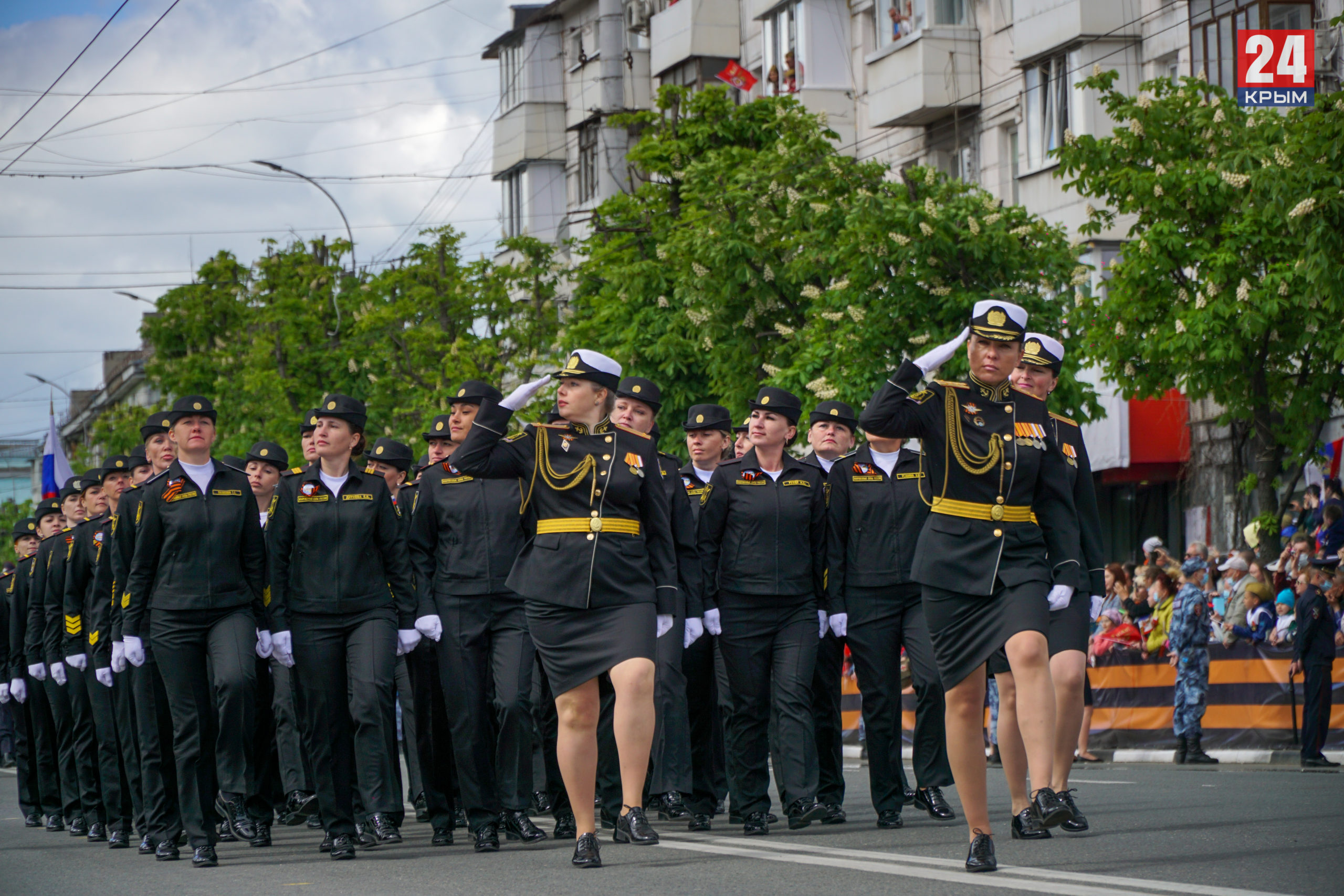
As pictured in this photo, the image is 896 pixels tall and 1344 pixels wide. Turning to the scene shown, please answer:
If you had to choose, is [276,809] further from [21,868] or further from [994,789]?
[994,789]

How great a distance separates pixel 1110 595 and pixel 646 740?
12910mm

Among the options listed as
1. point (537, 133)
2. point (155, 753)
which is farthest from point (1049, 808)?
point (537, 133)

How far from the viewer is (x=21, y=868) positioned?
10719 millimetres

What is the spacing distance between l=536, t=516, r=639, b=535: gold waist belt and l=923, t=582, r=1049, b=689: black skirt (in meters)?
1.49

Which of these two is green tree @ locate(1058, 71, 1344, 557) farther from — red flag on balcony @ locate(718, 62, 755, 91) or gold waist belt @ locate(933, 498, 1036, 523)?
red flag on balcony @ locate(718, 62, 755, 91)

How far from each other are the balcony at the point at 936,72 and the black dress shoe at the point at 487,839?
25.8 meters

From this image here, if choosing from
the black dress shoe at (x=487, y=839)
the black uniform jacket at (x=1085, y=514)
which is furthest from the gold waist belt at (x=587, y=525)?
the black uniform jacket at (x=1085, y=514)

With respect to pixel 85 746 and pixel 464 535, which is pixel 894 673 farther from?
pixel 85 746

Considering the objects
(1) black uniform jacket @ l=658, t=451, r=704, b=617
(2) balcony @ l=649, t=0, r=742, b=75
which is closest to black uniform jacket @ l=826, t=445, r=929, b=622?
(1) black uniform jacket @ l=658, t=451, r=704, b=617

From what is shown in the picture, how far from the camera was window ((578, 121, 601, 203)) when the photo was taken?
49.6 m

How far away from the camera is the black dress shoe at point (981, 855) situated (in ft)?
26.7

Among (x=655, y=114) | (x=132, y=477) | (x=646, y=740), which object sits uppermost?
(x=655, y=114)

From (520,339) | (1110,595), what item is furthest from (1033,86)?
(1110,595)

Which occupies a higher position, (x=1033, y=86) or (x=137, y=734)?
(x=1033, y=86)
